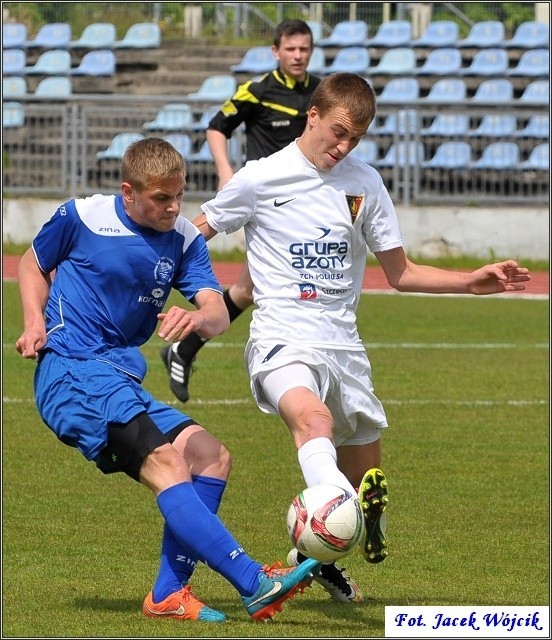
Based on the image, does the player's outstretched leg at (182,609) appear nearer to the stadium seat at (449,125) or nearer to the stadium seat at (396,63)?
the stadium seat at (449,125)

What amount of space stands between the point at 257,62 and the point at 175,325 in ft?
70.7

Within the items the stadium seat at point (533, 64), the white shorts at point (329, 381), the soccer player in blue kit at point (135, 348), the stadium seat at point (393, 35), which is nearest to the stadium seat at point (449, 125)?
the stadium seat at point (533, 64)

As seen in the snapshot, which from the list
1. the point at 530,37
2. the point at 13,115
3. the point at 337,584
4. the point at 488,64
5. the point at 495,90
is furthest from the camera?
the point at 530,37

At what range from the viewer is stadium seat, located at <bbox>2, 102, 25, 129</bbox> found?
21.3 m

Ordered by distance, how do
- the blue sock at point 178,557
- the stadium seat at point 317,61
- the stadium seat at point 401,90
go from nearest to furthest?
the blue sock at point 178,557
the stadium seat at point 401,90
the stadium seat at point 317,61

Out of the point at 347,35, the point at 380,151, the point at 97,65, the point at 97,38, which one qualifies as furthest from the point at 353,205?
the point at 97,38

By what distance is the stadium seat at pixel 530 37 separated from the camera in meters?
24.6

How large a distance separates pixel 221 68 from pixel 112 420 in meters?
22.5

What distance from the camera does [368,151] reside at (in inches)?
815

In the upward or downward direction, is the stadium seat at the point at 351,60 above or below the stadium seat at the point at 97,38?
below

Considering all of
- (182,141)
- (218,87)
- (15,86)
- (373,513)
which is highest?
(15,86)

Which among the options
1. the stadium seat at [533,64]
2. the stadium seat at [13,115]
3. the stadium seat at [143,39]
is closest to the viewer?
the stadium seat at [13,115]

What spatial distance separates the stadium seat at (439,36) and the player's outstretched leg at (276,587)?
21.7m

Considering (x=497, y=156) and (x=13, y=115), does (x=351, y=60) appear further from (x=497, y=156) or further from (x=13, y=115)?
(x=13, y=115)
